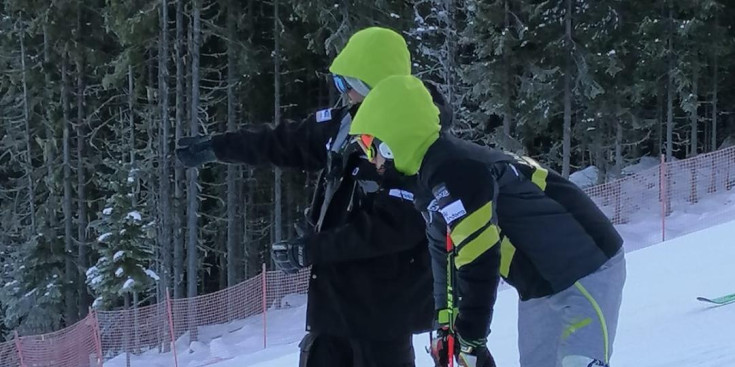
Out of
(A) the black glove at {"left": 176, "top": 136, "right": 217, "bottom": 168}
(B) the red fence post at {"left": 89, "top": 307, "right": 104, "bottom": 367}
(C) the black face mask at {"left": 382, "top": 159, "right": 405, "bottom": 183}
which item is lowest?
(B) the red fence post at {"left": 89, "top": 307, "right": 104, "bottom": 367}

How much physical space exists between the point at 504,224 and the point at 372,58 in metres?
0.90

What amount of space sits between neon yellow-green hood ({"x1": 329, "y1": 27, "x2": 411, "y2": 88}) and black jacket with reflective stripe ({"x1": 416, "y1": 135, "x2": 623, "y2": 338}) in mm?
554

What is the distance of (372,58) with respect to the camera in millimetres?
3490

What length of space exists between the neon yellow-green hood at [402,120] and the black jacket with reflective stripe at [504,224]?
0.18 ft

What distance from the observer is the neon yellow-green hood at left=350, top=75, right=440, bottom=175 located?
9.92ft

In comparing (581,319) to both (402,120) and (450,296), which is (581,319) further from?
(402,120)

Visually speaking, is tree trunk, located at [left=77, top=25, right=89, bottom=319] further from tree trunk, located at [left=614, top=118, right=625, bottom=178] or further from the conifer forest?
tree trunk, located at [left=614, top=118, right=625, bottom=178]

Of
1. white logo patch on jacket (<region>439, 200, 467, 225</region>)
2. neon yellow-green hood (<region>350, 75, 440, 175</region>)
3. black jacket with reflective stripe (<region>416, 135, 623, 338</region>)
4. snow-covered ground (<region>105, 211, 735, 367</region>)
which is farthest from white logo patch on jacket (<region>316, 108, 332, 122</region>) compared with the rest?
snow-covered ground (<region>105, 211, 735, 367</region>)

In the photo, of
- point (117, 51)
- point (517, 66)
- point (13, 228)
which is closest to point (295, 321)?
point (517, 66)

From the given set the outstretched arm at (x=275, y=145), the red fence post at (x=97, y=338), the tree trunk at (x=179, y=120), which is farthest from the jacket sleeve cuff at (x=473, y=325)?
the tree trunk at (x=179, y=120)

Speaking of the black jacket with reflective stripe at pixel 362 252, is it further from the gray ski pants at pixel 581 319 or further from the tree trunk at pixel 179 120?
the tree trunk at pixel 179 120

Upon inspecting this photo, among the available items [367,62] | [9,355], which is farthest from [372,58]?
[9,355]

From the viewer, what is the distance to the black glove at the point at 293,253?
348 centimetres

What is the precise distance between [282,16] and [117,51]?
658cm
